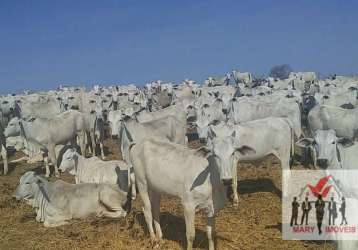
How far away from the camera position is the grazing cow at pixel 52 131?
1622 centimetres

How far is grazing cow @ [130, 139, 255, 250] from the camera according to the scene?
7.62 m

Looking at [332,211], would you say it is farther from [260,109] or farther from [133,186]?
[260,109]

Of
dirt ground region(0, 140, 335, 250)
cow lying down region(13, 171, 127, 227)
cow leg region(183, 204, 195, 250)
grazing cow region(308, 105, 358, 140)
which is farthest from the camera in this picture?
grazing cow region(308, 105, 358, 140)

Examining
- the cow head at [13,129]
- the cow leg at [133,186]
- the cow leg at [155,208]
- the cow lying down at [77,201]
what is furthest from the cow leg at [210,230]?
the cow head at [13,129]

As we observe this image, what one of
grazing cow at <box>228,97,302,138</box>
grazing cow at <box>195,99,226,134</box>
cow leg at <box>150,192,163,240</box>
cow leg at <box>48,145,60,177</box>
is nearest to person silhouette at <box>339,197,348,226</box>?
cow leg at <box>150,192,163,240</box>

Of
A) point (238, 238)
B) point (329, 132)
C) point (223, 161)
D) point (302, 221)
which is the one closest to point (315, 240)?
point (302, 221)

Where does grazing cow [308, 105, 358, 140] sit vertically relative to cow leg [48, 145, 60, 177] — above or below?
above

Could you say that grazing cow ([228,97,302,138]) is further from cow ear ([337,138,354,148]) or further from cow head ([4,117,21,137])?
cow ear ([337,138,354,148])

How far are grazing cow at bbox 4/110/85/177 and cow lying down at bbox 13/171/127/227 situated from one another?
4772mm

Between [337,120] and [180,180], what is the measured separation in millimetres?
9298

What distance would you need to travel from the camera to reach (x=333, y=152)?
317 inches

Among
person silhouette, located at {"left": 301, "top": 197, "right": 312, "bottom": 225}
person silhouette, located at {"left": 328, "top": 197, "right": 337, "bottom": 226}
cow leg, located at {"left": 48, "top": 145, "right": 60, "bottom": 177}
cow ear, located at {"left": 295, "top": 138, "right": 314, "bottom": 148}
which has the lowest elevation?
cow leg, located at {"left": 48, "top": 145, "right": 60, "bottom": 177}

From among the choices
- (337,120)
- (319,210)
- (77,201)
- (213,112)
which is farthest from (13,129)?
(319,210)

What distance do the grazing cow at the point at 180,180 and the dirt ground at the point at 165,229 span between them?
699mm
